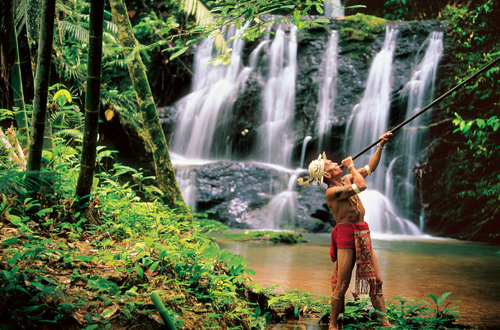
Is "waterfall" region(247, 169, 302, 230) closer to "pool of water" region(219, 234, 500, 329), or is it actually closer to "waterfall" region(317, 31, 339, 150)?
"pool of water" region(219, 234, 500, 329)

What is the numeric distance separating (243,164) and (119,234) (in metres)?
10.0

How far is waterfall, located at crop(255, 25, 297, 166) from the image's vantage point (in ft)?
51.2

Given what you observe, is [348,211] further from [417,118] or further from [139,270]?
[417,118]

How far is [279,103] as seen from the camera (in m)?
16.1

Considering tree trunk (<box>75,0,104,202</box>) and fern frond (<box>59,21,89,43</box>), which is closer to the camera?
tree trunk (<box>75,0,104,202</box>)

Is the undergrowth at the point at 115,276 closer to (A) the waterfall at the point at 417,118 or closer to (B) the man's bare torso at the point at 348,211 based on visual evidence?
(B) the man's bare torso at the point at 348,211

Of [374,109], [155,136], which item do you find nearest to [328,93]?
[374,109]

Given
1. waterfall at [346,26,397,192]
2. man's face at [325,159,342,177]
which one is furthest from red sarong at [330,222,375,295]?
waterfall at [346,26,397,192]

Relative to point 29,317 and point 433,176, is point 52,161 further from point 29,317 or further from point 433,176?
point 433,176

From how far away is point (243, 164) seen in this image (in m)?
13.7

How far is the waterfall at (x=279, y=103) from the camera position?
51.2ft

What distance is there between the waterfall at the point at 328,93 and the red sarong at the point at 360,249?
39.0 ft

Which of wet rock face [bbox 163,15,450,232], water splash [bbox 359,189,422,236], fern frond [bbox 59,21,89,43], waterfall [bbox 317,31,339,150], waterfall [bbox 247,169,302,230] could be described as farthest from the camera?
waterfall [bbox 317,31,339,150]

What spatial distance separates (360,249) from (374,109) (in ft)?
41.3
